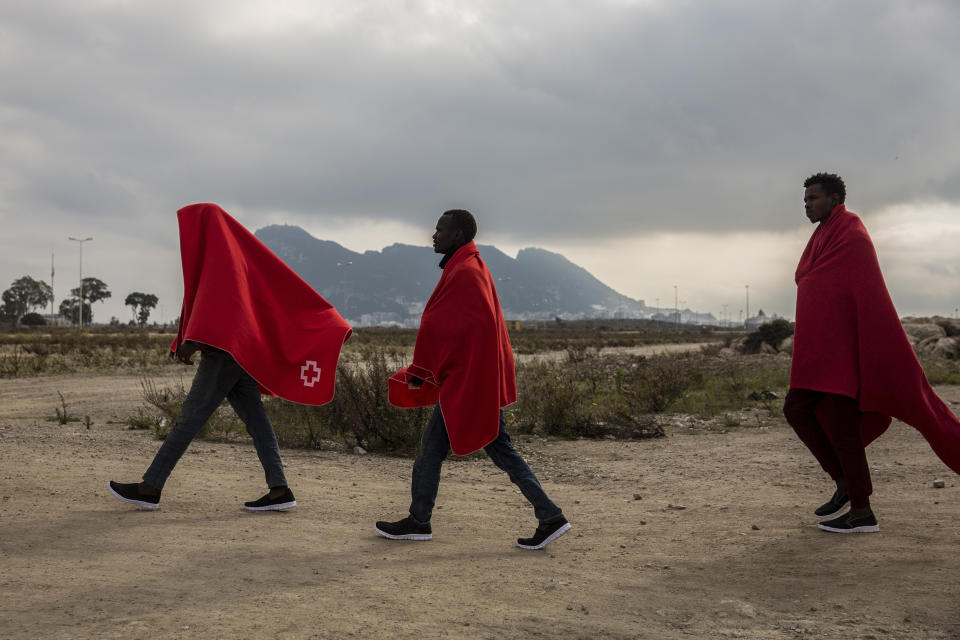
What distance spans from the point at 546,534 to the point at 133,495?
278 cm

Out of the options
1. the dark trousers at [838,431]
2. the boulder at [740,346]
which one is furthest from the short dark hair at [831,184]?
the boulder at [740,346]

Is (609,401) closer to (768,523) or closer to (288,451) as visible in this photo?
(288,451)

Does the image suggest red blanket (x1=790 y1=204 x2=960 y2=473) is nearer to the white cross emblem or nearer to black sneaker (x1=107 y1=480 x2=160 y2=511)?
the white cross emblem

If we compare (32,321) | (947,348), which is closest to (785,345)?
(947,348)

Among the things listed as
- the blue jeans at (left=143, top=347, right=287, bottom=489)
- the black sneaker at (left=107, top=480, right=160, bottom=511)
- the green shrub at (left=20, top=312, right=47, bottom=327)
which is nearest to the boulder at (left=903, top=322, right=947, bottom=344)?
the blue jeans at (left=143, top=347, right=287, bottom=489)

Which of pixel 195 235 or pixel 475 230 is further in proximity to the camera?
pixel 195 235

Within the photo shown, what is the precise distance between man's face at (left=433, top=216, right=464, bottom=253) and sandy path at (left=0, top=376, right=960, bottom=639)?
1.85 m

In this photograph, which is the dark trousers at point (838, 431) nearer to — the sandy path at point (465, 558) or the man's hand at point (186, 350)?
the sandy path at point (465, 558)

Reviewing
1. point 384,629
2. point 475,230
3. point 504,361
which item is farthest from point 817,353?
point 384,629

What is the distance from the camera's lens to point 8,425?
9.61 meters

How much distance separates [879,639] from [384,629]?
2123 mm

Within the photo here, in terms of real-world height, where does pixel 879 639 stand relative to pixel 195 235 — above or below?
below

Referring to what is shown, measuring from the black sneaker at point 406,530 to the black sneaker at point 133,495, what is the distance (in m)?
1.60

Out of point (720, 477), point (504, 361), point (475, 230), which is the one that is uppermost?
point (475, 230)
